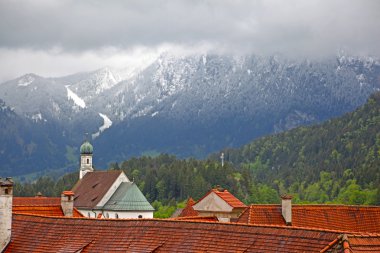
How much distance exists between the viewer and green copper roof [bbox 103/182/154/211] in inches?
4911

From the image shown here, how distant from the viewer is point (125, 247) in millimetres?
45156

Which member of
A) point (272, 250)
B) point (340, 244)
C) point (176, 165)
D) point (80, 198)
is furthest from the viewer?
point (176, 165)

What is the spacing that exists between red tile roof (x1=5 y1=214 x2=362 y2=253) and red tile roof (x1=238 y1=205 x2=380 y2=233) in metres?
21.2

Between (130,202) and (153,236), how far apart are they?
3166 inches

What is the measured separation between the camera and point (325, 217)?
68812 millimetres

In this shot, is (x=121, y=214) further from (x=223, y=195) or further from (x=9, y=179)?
(x=9, y=179)

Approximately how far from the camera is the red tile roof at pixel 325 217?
67.8 metres

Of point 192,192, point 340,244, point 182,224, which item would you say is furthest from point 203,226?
point 192,192

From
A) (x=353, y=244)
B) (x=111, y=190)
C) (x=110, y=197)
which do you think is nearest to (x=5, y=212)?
(x=353, y=244)

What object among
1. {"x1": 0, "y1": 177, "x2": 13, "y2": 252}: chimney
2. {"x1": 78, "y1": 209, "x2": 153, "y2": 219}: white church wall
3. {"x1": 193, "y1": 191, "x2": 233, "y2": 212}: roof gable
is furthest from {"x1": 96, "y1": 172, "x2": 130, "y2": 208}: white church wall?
{"x1": 0, "y1": 177, "x2": 13, "y2": 252}: chimney

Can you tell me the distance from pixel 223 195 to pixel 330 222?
27.9 metres

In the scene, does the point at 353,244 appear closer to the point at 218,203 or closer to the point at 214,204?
the point at 218,203

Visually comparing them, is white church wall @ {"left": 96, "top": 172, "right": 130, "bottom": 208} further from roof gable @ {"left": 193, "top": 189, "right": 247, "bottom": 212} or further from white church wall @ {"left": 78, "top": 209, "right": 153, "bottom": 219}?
roof gable @ {"left": 193, "top": 189, "right": 247, "bottom": 212}

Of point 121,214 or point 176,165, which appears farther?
point 176,165
